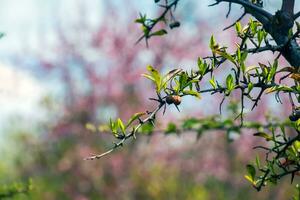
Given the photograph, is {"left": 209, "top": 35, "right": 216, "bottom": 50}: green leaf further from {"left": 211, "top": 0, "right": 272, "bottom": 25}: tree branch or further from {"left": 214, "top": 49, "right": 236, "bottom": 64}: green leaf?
{"left": 211, "top": 0, "right": 272, "bottom": 25}: tree branch

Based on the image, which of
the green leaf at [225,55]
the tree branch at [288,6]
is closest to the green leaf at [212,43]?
the green leaf at [225,55]

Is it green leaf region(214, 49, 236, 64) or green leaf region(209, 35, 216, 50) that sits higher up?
green leaf region(209, 35, 216, 50)

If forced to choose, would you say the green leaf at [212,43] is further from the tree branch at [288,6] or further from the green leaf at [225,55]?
the tree branch at [288,6]

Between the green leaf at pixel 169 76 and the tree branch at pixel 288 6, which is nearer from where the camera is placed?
the green leaf at pixel 169 76

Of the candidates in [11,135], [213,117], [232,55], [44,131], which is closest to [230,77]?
[232,55]

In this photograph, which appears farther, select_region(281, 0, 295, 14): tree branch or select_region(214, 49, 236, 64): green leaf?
select_region(281, 0, 295, 14): tree branch

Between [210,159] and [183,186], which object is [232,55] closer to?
[183,186]

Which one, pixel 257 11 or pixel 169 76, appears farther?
pixel 257 11

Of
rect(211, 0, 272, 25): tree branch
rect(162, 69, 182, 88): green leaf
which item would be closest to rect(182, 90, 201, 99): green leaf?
rect(162, 69, 182, 88): green leaf

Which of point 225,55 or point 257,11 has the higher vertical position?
point 257,11

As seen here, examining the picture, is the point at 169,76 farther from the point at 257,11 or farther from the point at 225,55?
the point at 257,11

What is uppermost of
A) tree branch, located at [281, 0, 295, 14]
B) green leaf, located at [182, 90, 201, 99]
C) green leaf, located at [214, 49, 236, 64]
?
tree branch, located at [281, 0, 295, 14]

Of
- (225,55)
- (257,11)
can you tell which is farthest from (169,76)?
(257,11)

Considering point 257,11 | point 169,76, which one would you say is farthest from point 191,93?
point 257,11
